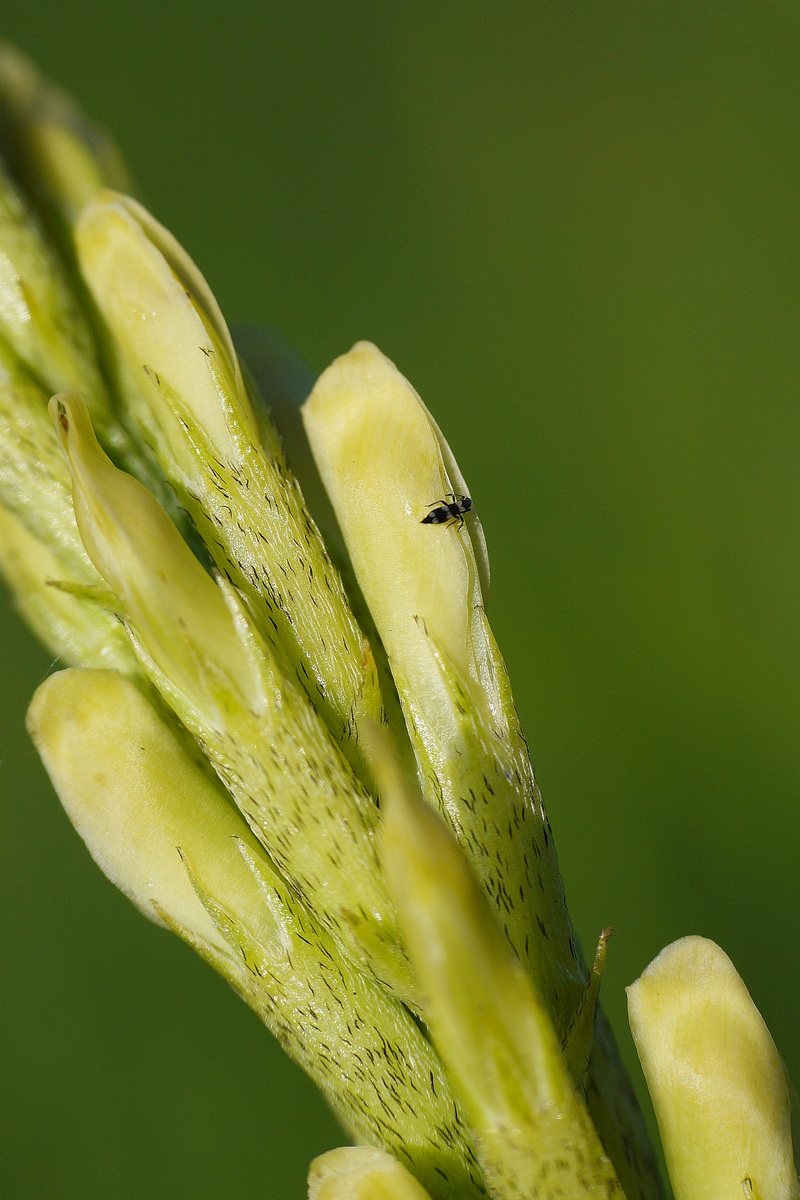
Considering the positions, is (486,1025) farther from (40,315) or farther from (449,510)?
(40,315)

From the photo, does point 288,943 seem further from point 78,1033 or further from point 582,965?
point 78,1033

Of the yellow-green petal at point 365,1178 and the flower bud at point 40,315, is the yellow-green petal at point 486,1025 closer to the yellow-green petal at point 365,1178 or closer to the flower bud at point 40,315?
the yellow-green petal at point 365,1178

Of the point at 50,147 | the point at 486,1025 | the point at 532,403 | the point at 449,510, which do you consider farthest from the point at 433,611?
the point at 532,403

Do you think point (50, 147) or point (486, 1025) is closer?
point (486, 1025)

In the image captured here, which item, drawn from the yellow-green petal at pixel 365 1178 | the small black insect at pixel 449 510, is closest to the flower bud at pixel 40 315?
the small black insect at pixel 449 510

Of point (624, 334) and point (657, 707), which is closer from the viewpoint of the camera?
point (657, 707)

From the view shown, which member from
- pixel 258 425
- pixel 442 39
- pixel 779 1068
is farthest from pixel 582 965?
pixel 442 39
